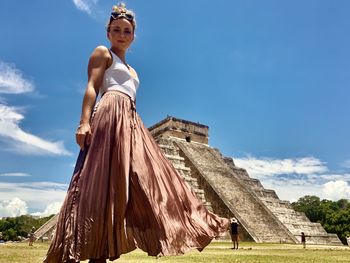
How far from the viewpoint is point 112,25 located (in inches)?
149

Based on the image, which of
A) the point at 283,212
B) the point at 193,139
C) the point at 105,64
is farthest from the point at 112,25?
the point at 193,139

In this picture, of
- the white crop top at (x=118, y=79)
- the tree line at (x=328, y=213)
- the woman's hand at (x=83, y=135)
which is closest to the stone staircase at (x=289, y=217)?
the tree line at (x=328, y=213)

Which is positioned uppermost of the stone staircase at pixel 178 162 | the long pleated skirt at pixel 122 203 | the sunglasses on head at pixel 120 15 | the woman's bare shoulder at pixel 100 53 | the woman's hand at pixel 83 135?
the stone staircase at pixel 178 162

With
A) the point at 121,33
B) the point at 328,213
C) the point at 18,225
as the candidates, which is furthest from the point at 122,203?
the point at 18,225

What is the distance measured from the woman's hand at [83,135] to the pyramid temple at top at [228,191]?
1692 cm

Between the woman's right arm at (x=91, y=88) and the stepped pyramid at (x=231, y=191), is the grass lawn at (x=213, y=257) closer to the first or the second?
the woman's right arm at (x=91, y=88)

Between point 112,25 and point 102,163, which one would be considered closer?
point 102,163

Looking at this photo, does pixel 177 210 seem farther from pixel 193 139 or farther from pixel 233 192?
pixel 193 139

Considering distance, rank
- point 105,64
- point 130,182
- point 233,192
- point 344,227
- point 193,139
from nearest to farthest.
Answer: point 130,182 < point 105,64 < point 233,192 < point 193,139 < point 344,227

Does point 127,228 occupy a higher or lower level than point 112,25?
lower

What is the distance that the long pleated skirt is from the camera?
302 centimetres

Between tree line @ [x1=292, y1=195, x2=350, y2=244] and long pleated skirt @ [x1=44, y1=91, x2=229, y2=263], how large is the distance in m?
41.2

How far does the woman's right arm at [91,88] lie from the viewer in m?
3.33

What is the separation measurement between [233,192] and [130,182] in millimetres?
23403
